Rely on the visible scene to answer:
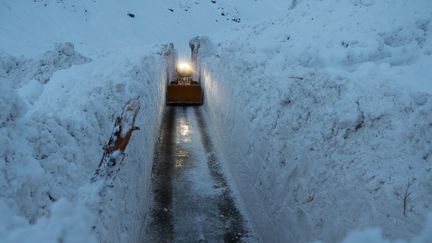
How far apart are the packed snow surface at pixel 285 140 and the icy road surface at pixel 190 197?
20.1 inches

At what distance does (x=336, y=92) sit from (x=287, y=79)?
6.88 feet

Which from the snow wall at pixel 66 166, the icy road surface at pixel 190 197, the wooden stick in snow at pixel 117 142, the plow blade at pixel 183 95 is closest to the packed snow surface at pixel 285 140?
the snow wall at pixel 66 166

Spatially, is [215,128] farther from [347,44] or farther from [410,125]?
[410,125]

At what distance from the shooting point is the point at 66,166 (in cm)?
516

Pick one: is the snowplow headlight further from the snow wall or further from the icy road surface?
the snow wall

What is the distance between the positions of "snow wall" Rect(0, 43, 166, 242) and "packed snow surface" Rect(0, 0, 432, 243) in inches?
0.7

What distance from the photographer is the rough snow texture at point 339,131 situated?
480cm

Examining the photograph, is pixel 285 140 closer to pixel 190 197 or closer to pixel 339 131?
pixel 339 131

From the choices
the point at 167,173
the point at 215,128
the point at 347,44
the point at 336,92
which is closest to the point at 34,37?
the point at 215,128

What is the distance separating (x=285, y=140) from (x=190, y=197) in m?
3.58

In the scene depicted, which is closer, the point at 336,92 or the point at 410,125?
the point at 410,125

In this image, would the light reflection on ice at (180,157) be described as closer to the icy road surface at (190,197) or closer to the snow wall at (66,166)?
the icy road surface at (190,197)

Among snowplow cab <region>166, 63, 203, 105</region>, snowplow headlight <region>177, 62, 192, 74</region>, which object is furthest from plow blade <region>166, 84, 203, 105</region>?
snowplow headlight <region>177, 62, 192, 74</region>

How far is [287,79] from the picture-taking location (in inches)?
346
